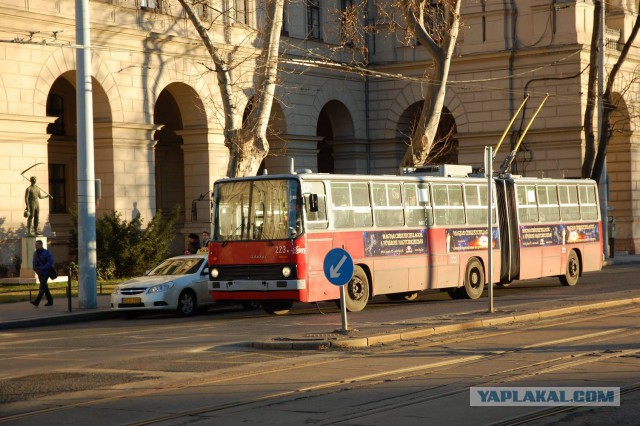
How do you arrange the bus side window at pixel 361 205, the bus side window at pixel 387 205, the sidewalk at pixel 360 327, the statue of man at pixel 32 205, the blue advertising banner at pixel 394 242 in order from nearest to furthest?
1. the sidewalk at pixel 360 327
2. the bus side window at pixel 361 205
3. the blue advertising banner at pixel 394 242
4. the bus side window at pixel 387 205
5. the statue of man at pixel 32 205

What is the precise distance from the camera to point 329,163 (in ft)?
176

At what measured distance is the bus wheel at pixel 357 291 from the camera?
A: 2514 cm

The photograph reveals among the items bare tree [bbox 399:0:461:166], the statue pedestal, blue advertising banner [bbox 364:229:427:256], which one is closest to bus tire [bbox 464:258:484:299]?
blue advertising banner [bbox 364:229:427:256]

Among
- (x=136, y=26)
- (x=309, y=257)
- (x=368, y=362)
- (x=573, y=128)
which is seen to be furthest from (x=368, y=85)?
(x=368, y=362)

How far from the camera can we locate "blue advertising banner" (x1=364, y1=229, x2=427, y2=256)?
1020 inches

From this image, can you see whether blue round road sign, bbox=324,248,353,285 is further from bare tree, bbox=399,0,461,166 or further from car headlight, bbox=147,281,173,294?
bare tree, bbox=399,0,461,166

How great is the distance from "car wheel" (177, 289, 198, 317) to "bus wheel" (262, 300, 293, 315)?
166 cm

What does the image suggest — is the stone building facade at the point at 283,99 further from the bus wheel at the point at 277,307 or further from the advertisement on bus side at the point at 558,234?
the bus wheel at the point at 277,307

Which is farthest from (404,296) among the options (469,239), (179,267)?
(179,267)

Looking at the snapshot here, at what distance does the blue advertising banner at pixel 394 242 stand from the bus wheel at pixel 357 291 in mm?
511

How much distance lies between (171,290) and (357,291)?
404cm

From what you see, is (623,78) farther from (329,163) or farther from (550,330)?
(550,330)

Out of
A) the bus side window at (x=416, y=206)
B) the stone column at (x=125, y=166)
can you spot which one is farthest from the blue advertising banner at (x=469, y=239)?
the stone column at (x=125, y=166)

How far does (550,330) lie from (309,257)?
6171 millimetres
